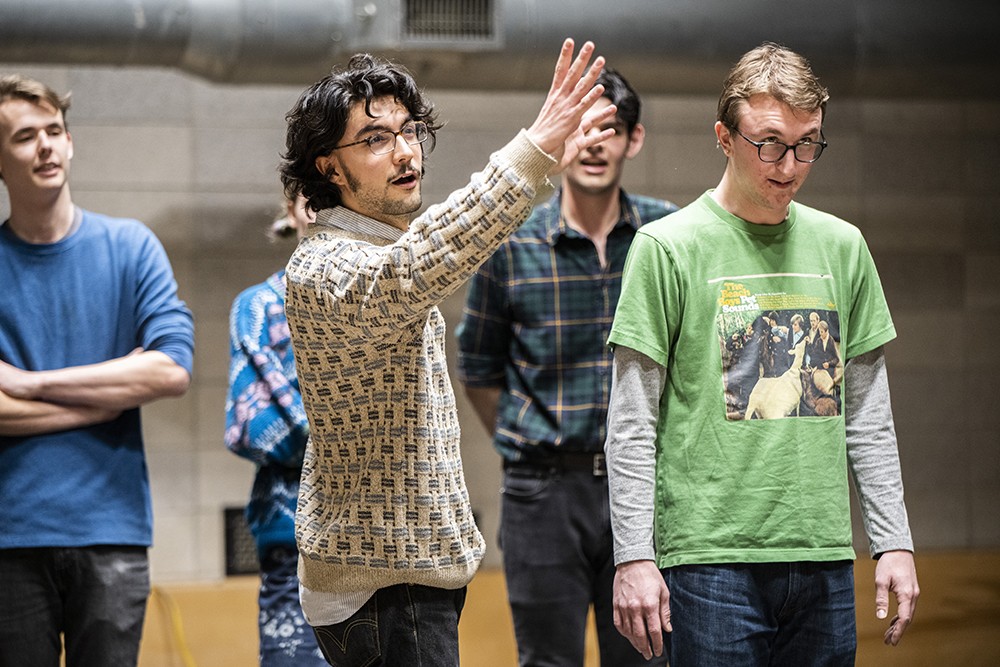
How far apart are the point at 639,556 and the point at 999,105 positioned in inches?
86.2

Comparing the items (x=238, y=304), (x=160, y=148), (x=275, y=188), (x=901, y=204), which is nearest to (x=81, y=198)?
(x=160, y=148)

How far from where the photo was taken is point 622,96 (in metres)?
2.60

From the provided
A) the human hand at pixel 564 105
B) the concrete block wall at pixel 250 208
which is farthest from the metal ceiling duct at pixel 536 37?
the human hand at pixel 564 105

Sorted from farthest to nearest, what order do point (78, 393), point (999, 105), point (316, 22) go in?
1. point (999, 105)
2. point (316, 22)
3. point (78, 393)

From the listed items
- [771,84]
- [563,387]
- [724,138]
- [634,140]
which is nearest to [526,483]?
[563,387]

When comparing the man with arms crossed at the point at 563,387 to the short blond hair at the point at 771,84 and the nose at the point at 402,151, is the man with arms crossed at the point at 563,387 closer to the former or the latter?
the short blond hair at the point at 771,84

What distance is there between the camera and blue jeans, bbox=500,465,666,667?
2.57 meters

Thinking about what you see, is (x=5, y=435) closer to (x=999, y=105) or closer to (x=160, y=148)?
(x=160, y=148)

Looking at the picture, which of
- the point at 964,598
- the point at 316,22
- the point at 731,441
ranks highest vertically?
the point at 316,22

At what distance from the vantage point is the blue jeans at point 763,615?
5.83 feet

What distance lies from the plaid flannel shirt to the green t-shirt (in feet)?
2.38

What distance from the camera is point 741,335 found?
1818 millimetres

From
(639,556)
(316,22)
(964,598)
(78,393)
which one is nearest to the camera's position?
(639,556)

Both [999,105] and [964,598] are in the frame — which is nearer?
[999,105]
